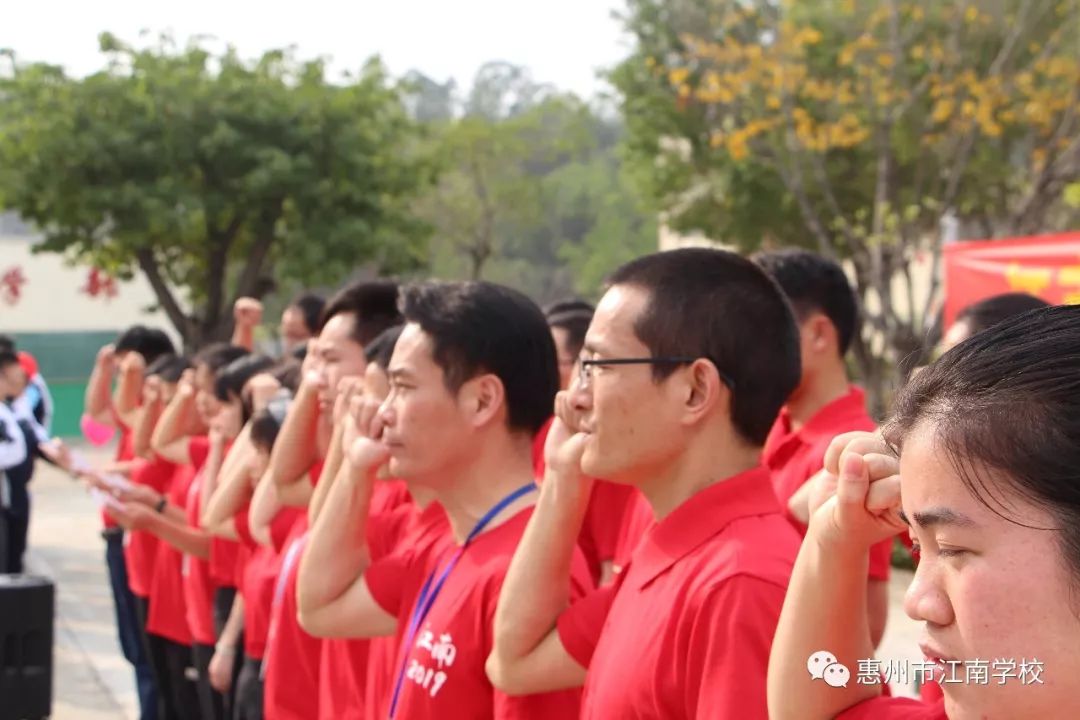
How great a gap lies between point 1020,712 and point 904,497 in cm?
22

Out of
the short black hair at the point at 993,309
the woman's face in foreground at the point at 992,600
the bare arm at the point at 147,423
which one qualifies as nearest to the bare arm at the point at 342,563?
the short black hair at the point at 993,309

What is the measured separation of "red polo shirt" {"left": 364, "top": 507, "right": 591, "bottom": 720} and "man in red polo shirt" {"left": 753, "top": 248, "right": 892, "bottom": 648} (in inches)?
39.5

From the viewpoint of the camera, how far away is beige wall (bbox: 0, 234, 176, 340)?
28.6 metres

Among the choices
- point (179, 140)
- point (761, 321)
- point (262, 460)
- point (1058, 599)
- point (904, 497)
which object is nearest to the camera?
point (1058, 599)

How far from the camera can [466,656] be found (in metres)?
2.53

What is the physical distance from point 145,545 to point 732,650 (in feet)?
15.0

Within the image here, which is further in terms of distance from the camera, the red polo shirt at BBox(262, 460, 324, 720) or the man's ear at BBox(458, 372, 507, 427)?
the red polo shirt at BBox(262, 460, 324, 720)

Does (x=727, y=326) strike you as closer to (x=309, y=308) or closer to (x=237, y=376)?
(x=237, y=376)

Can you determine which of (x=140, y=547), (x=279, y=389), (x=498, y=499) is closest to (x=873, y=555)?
(x=498, y=499)

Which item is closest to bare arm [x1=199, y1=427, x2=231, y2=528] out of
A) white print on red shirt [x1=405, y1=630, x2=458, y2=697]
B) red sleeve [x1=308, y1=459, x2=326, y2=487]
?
red sleeve [x1=308, y1=459, x2=326, y2=487]

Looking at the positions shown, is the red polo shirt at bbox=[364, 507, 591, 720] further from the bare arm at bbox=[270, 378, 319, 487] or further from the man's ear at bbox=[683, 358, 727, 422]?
the bare arm at bbox=[270, 378, 319, 487]

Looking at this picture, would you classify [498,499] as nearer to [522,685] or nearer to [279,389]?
[522,685]

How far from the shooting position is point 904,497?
131 cm

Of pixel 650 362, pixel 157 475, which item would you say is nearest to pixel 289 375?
pixel 157 475
